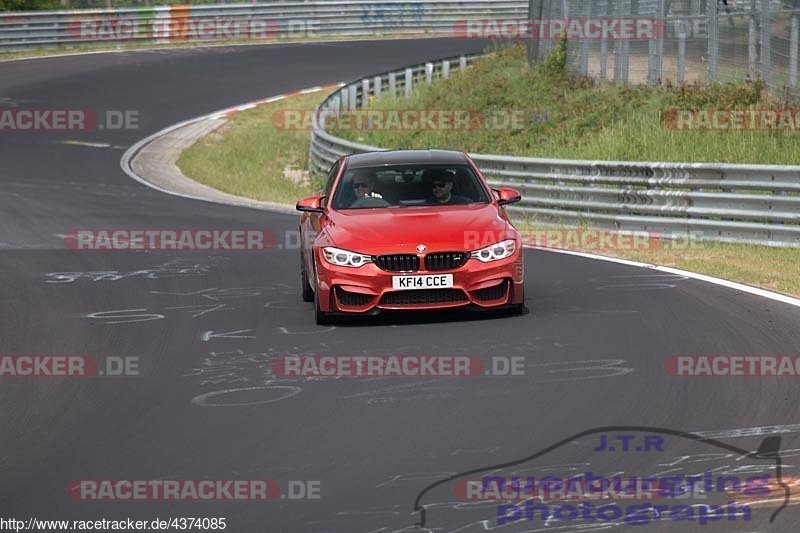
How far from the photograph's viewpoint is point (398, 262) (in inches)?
467

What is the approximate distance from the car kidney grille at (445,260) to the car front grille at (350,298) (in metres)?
0.60

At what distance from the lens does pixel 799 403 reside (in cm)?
855

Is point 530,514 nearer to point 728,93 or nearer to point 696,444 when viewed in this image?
point 696,444

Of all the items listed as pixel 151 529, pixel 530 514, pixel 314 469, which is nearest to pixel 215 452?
pixel 314 469

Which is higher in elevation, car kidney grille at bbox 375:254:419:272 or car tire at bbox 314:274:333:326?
car kidney grille at bbox 375:254:419:272

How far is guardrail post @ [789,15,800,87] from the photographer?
22562 mm

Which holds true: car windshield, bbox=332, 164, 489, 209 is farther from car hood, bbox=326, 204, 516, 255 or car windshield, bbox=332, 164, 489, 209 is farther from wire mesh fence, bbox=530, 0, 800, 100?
wire mesh fence, bbox=530, 0, 800, 100

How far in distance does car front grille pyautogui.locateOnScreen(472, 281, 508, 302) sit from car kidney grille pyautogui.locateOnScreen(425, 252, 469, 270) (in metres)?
0.29
